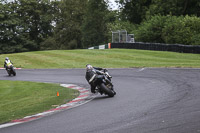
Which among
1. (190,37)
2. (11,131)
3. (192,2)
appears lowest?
(11,131)

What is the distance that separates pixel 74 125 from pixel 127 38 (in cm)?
3558

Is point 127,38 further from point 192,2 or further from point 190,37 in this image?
point 192,2

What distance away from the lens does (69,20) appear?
7350 cm

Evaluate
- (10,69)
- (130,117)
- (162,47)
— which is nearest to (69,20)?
(162,47)

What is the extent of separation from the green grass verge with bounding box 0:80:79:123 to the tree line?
40.9 m

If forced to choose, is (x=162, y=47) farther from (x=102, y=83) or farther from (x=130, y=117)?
(x=130, y=117)

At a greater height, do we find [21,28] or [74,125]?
[21,28]

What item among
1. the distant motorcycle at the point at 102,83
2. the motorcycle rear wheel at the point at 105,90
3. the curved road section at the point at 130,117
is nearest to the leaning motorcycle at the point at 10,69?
the distant motorcycle at the point at 102,83

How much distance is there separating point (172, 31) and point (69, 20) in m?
37.3

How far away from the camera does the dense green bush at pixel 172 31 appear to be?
38812 millimetres

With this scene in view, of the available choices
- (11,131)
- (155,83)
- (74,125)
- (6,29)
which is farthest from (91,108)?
(6,29)

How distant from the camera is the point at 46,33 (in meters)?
74.8

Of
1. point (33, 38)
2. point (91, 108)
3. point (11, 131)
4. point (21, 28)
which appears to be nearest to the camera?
point (11, 131)

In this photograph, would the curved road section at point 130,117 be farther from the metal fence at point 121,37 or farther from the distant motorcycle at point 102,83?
the metal fence at point 121,37
